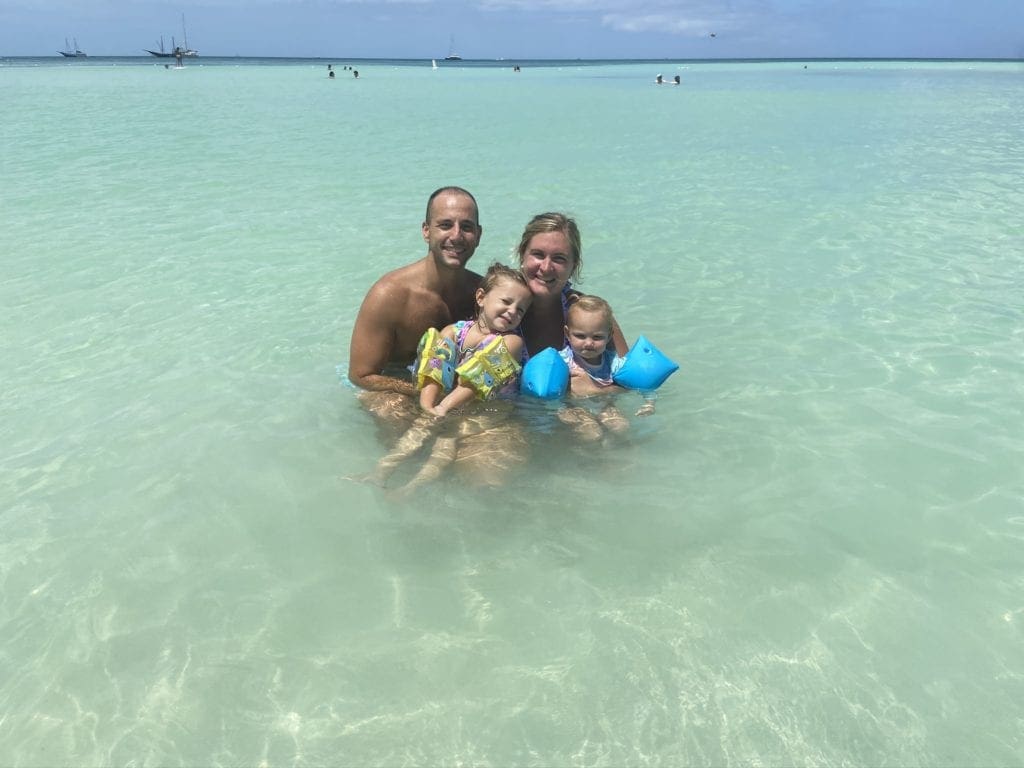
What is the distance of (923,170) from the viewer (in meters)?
13.1

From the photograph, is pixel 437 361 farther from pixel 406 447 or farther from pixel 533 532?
pixel 533 532

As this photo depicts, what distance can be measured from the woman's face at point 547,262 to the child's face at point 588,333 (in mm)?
214

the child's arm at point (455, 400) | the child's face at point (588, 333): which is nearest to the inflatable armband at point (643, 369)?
the child's face at point (588, 333)

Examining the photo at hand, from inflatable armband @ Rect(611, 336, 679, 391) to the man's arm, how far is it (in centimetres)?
121

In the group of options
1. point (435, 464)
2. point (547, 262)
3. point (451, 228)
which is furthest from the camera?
point (547, 262)

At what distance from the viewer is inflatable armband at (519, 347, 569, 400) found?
3.99 meters

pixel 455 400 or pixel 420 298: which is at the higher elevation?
pixel 420 298

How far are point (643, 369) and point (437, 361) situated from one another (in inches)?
46.7

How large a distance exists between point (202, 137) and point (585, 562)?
1830 cm

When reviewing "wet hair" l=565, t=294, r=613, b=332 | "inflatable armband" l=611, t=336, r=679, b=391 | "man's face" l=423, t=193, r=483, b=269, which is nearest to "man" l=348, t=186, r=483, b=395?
"man's face" l=423, t=193, r=483, b=269

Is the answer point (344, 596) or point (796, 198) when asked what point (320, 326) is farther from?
point (796, 198)

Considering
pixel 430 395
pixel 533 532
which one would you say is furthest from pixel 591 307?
pixel 533 532

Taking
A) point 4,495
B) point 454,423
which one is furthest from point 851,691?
point 4,495

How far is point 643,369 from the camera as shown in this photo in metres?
4.29
